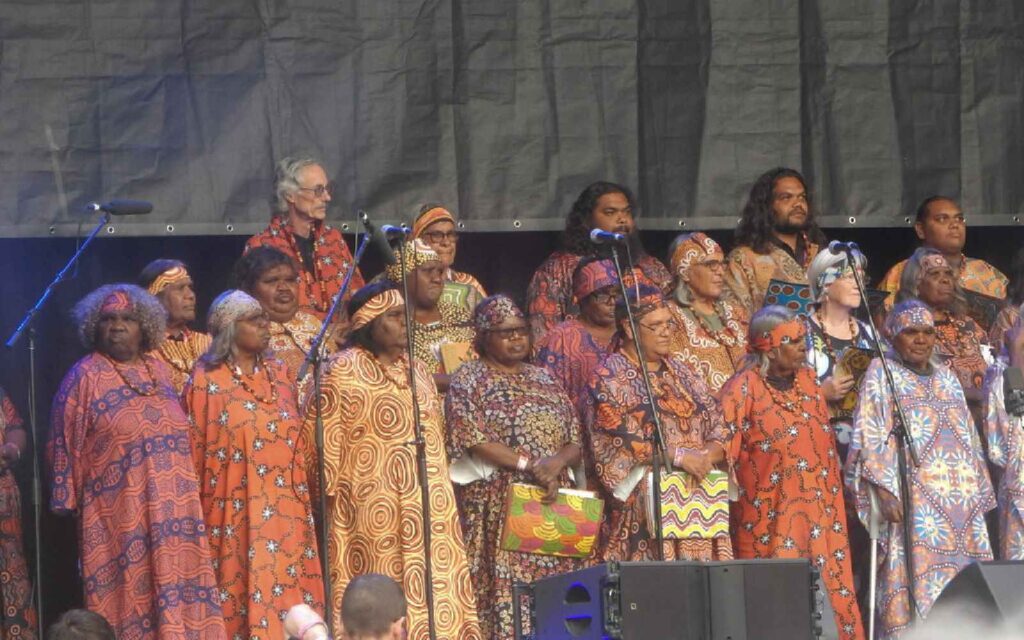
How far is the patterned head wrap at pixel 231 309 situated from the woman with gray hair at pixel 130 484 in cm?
25

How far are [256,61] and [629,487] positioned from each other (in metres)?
2.80

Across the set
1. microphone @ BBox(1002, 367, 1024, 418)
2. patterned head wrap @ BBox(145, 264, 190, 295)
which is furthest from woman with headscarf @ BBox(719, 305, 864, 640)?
patterned head wrap @ BBox(145, 264, 190, 295)

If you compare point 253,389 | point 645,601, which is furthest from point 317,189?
point 645,601

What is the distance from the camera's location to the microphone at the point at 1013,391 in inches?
384

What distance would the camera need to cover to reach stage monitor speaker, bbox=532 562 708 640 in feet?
19.7

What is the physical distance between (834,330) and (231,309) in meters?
3.18

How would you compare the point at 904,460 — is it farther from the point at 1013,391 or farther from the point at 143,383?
the point at 143,383

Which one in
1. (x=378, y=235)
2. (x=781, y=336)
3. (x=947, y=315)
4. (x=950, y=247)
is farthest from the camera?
(x=950, y=247)

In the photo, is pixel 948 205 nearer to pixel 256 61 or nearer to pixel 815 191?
pixel 815 191

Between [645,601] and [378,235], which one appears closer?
[645,601]

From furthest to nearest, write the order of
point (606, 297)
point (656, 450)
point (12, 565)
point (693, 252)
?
point (693, 252), point (606, 297), point (12, 565), point (656, 450)

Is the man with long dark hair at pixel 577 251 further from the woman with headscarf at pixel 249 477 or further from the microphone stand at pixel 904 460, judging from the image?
the woman with headscarf at pixel 249 477

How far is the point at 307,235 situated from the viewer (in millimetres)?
9688

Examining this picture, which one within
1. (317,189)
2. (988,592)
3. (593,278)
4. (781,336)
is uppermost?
(317,189)
